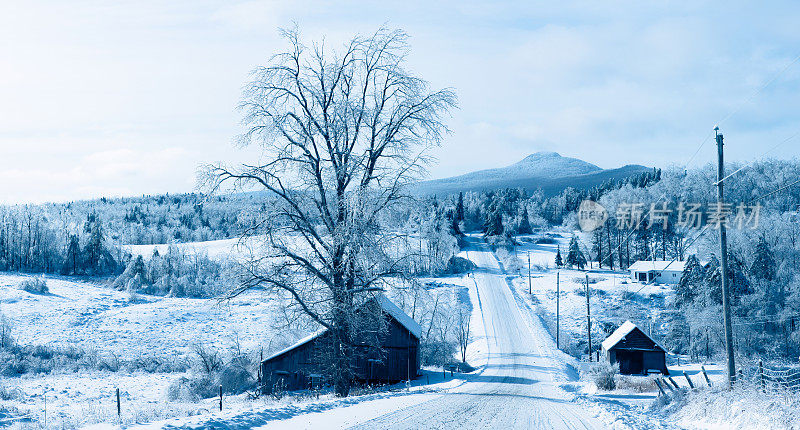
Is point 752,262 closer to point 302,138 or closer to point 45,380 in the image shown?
point 302,138

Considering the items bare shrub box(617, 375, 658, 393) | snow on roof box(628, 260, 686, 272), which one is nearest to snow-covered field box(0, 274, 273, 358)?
bare shrub box(617, 375, 658, 393)

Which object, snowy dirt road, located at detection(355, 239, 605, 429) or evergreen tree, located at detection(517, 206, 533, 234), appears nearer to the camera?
snowy dirt road, located at detection(355, 239, 605, 429)

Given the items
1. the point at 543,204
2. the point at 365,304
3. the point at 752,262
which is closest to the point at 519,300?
the point at 752,262

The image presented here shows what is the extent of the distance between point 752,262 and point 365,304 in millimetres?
64974

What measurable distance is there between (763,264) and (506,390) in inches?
2198

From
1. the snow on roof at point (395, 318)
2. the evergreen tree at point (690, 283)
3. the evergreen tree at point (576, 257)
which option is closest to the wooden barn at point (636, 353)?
the snow on roof at point (395, 318)

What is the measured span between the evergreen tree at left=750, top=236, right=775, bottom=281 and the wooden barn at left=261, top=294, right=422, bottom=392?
51.8 meters

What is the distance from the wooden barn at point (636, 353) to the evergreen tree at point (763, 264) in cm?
2840

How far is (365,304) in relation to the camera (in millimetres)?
20062

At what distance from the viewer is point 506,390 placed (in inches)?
1042

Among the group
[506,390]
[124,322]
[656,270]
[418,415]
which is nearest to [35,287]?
[124,322]

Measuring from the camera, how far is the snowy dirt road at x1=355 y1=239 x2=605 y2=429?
550 inches

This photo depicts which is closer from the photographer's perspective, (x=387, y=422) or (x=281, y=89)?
(x=387, y=422)

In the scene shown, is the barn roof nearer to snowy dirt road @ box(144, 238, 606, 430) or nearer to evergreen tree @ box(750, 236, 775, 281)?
snowy dirt road @ box(144, 238, 606, 430)
